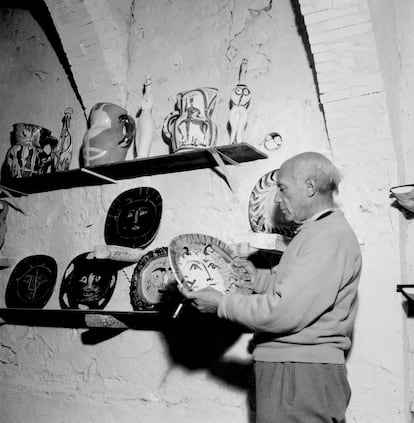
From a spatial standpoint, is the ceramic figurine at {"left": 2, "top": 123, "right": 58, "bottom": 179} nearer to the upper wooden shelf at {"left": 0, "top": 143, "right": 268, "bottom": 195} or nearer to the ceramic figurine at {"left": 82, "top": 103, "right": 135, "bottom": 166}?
the upper wooden shelf at {"left": 0, "top": 143, "right": 268, "bottom": 195}

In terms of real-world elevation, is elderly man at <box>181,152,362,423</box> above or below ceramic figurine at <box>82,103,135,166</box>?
below

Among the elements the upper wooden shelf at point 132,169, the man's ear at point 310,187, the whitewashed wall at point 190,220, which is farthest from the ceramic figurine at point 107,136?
the man's ear at point 310,187

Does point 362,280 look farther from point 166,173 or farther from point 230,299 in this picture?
point 166,173

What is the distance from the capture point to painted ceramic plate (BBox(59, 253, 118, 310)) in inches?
91.0

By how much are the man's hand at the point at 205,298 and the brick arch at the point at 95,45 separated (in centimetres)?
141

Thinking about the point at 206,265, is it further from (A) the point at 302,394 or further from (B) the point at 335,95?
(B) the point at 335,95

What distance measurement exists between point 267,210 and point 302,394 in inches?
30.4

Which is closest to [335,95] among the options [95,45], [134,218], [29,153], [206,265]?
[206,265]

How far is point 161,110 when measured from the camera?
2.50 meters

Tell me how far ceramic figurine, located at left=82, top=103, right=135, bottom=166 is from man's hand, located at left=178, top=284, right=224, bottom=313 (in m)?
1.04

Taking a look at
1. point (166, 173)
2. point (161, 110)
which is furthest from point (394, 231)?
point (161, 110)

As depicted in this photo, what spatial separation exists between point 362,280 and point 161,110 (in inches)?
51.7

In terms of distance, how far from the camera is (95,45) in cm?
257

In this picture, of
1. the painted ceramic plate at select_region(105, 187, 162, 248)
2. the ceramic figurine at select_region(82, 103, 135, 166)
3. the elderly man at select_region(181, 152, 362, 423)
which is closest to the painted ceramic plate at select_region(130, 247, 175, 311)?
the painted ceramic plate at select_region(105, 187, 162, 248)
